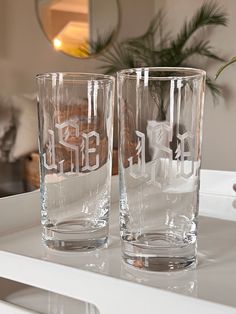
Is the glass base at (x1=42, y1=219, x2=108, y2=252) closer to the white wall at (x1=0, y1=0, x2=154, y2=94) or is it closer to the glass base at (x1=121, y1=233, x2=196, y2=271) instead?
the glass base at (x1=121, y1=233, x2=196, y2=271)

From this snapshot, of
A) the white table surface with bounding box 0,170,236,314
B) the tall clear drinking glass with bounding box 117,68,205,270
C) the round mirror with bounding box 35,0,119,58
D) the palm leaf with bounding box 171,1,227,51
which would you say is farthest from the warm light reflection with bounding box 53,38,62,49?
the tall clear drinking glass with bounding box 117,68,205,270

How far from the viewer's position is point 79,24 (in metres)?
3.17

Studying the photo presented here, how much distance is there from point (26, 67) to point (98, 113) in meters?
2.57

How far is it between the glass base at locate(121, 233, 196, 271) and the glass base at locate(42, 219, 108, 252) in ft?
0.19

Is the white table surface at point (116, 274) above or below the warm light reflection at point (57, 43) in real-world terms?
below

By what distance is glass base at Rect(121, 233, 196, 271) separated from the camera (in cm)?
42

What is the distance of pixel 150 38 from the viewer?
11.0 ft

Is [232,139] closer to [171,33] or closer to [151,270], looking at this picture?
[171,33]

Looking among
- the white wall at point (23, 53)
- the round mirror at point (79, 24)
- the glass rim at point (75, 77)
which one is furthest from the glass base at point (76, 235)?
the round mirror at point (79, 24)

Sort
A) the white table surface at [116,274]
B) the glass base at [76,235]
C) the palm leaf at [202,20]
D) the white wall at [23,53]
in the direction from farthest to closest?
the palm leaf at [202,20] → the white wall at [23,53] → the glass base at [76,235] → the white table surface at [116,274]

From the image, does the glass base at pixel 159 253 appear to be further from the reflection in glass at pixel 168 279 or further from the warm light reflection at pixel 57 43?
the warm light reflection at pixel 57 43

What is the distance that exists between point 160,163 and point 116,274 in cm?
9

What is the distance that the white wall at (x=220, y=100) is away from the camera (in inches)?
122

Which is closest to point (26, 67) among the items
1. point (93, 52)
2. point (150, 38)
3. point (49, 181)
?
point (93, 52)
